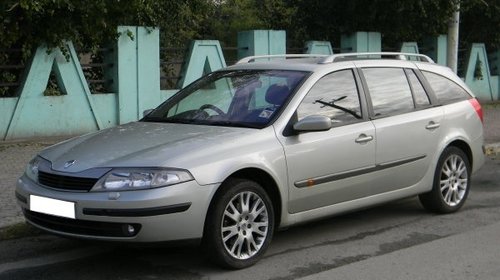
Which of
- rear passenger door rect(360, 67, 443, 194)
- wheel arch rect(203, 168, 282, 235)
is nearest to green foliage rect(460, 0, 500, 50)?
rear passenger door rect(360, 67, 443, 194)

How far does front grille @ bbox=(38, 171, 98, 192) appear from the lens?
466 centimetres

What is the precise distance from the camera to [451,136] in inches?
262

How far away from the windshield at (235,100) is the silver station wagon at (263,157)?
14 millimetres

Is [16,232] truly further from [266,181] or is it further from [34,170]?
[266,181]

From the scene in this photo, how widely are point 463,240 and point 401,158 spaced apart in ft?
2.90

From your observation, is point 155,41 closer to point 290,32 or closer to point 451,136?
point 290,32

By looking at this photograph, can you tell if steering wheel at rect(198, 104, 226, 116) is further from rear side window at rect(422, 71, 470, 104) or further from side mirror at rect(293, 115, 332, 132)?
rear side window at rect(422, 71, 470, 104)

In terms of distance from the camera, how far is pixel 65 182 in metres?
4.79

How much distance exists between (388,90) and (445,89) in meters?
0.90

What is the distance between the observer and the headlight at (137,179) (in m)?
4.58

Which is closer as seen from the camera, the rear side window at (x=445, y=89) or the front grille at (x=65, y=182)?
the front grille at (x=65, y=182)

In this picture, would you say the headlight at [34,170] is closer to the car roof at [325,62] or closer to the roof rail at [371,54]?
the car roof at [325,62]

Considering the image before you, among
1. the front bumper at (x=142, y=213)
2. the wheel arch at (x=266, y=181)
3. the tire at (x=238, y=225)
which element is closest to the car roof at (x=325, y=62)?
the wheel arch at (x=266, y=181)

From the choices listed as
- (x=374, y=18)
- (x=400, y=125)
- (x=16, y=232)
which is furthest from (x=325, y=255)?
(x=374, y=18)
